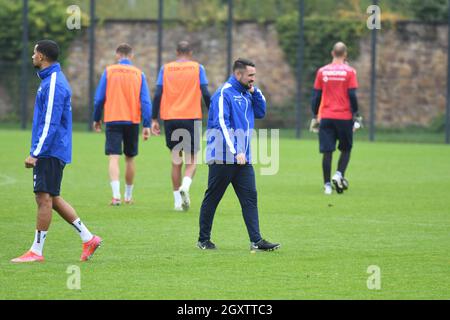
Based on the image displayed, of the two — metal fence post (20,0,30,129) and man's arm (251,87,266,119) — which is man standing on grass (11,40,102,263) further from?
metal fence post (20,0,30,129)

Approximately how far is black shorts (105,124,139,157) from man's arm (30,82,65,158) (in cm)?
522

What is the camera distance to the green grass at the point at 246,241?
353 inches

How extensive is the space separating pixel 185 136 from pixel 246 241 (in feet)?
11.7

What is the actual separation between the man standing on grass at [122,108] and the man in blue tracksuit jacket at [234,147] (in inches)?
173

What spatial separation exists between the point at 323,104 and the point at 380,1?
15938 mm

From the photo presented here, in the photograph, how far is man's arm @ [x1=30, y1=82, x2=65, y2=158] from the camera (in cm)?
1002

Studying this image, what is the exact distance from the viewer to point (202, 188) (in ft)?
58.5

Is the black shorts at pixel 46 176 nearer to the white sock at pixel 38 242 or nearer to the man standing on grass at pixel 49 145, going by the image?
the man standing on grass at pixel 49 145

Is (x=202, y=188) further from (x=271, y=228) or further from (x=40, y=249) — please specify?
(x=40, y=249)

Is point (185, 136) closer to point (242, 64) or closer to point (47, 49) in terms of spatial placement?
point (242, 64)

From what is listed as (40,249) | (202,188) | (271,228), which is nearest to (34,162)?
(40,249)

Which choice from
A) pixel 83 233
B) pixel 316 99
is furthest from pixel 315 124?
pixel 83 233
